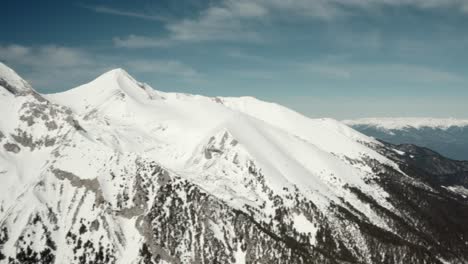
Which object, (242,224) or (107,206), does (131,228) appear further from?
(242,224)

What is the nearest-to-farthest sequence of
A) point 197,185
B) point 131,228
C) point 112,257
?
1. point 112,257
2. point 131,228
3. point 197,185

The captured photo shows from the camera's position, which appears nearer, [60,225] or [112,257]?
[112,257]

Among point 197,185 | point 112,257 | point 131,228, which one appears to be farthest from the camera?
point 197,185

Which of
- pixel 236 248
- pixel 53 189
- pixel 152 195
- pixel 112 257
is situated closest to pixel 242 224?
pixel 236 248

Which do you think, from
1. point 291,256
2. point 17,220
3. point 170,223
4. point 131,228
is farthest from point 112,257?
point 291,256

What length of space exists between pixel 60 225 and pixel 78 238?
43.3 feet

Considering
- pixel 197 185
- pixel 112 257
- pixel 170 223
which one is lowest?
pixel 112 257

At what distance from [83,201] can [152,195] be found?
118ft

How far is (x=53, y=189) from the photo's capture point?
19862 centimetres

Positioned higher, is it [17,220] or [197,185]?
[197,185]

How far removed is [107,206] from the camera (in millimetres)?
188375

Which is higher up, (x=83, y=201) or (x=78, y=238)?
(x=83, y=201)

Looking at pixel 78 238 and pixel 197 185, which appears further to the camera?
pixel 197 185

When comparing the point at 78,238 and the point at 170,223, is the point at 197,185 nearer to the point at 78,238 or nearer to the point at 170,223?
the point at 170,223
